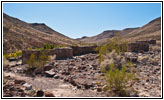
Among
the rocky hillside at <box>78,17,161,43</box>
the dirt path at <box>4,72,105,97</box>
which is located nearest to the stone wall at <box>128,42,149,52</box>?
the dirt path at <box>4,72,105,97</box>

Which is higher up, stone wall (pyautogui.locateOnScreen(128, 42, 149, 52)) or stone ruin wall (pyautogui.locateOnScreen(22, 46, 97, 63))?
stone wall (pyautogui.locateOnScreen(128, 42, 149, 52))

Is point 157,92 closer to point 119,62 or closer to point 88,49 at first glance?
point 119,62

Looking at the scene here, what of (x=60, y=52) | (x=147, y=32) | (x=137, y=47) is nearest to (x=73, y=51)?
(x=60, y=52)

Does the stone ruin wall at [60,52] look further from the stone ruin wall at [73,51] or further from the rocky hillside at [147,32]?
the rocky hillside at [147,32]

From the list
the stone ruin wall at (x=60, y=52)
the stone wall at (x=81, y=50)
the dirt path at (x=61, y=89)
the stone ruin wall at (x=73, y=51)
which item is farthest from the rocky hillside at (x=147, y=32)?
the dirt path at (x=61, y=89)

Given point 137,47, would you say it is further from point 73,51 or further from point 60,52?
point 60,52

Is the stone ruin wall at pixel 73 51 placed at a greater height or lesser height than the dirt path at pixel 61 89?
greater

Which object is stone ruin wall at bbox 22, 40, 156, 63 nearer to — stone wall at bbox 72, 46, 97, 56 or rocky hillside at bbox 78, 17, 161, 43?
stone wall at bbox 72, 46, 97, 56

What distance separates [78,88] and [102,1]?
9.99ft

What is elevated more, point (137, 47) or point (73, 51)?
point (137, 47)

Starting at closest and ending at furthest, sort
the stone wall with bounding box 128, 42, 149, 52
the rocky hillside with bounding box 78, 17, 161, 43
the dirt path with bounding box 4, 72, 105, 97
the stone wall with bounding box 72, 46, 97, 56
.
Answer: the dirt path with bounding box 4, 72, 105, 97 → the stone wall with bounding box 128, 42, 149, 52 → the stone wall with bounding box 72, 46, 97, 56 → the rocky hillside with bounding box 78, 17, 161, 43

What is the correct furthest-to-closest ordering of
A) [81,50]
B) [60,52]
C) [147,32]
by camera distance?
[147,32], [81,50], [60,52]

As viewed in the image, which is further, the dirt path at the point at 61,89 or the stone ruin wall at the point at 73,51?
the stone ruin wall at the point at 73,51

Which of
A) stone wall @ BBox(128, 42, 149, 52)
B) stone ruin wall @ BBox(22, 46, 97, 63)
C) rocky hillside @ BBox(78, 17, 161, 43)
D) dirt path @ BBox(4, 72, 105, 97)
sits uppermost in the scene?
rocky hillside @ BBox(78, 17, 161, 43)
